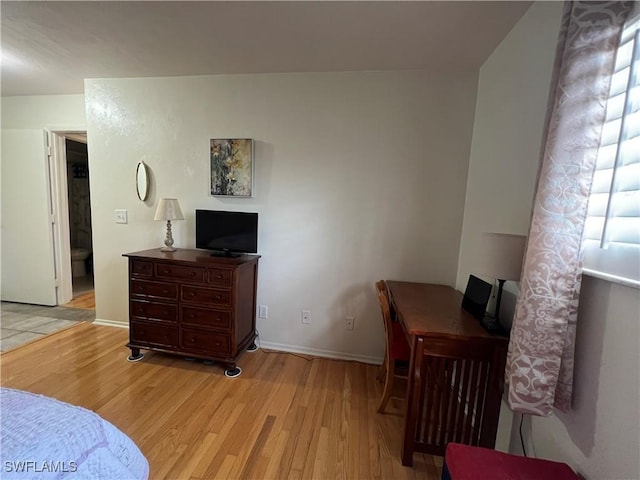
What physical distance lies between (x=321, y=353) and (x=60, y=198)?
11.5 ft

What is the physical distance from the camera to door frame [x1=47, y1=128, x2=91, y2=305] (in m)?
3.00

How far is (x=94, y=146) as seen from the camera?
8.48 feet

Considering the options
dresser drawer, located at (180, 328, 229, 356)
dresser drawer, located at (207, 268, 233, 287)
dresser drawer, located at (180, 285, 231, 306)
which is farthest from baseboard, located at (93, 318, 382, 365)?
dresser drawer, located at (207, 268, 233, 287)

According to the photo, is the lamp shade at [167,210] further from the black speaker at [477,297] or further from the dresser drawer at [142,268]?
the black speaker at [477,297]

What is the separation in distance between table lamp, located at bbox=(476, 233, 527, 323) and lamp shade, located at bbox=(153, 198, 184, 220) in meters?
2.30

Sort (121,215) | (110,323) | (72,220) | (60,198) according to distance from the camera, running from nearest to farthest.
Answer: (121,215) < (110,323) < (60,198) < (72,220)

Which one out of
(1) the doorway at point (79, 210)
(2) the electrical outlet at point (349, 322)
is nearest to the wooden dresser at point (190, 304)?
(2) the electrical outlet at point (349, 322)

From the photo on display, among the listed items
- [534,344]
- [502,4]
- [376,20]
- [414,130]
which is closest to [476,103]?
[414,130]

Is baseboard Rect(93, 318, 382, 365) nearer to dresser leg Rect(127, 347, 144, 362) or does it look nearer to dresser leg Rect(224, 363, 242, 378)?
dresser leg Rect(224, 363, 242, 378)

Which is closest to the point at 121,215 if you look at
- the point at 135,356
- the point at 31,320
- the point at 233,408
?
the point at 135,356

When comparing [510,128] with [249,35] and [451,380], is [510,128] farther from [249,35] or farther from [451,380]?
[249,35]

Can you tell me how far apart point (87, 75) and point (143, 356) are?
2.62 metres

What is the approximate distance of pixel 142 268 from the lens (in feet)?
6.91

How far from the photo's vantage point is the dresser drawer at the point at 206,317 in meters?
2.04
